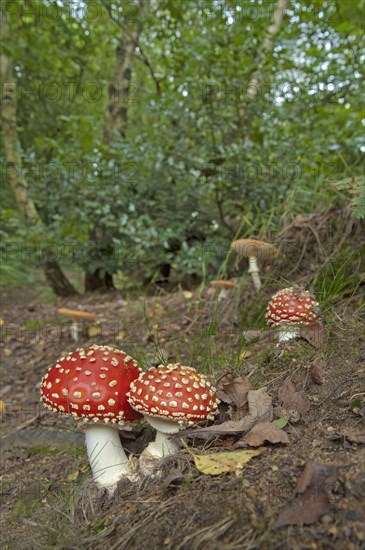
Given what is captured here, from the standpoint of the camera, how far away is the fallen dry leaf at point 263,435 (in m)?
1.88

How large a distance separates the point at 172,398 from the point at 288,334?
125cm

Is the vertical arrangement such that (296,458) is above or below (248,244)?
below

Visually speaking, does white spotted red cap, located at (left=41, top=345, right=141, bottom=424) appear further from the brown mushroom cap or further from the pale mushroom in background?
the pale mushroom in background

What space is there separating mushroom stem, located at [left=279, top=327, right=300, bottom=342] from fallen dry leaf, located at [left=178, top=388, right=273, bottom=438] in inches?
28.6

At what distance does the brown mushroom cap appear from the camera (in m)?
3.83

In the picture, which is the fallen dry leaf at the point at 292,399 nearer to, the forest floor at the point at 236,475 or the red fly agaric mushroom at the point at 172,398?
the forest floor at the point at 236,475

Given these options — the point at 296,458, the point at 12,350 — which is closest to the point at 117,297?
the point at 12,350

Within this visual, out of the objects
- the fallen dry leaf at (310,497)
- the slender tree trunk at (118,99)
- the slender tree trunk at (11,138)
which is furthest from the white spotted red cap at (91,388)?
the slender tree trunk at (11,138)

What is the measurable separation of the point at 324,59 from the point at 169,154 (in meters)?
2.57

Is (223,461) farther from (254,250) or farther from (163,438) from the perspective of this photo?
(254,250)

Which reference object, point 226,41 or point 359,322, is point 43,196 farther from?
point 359,322

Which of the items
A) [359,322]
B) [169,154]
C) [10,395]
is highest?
[169,154]

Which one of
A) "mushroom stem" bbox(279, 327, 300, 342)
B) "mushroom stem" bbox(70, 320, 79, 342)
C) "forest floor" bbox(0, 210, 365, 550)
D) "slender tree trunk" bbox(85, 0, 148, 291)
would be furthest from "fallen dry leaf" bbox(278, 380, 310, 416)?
"slender tree trunk" bbox(85, 0, 148, 291)

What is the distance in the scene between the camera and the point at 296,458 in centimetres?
174
